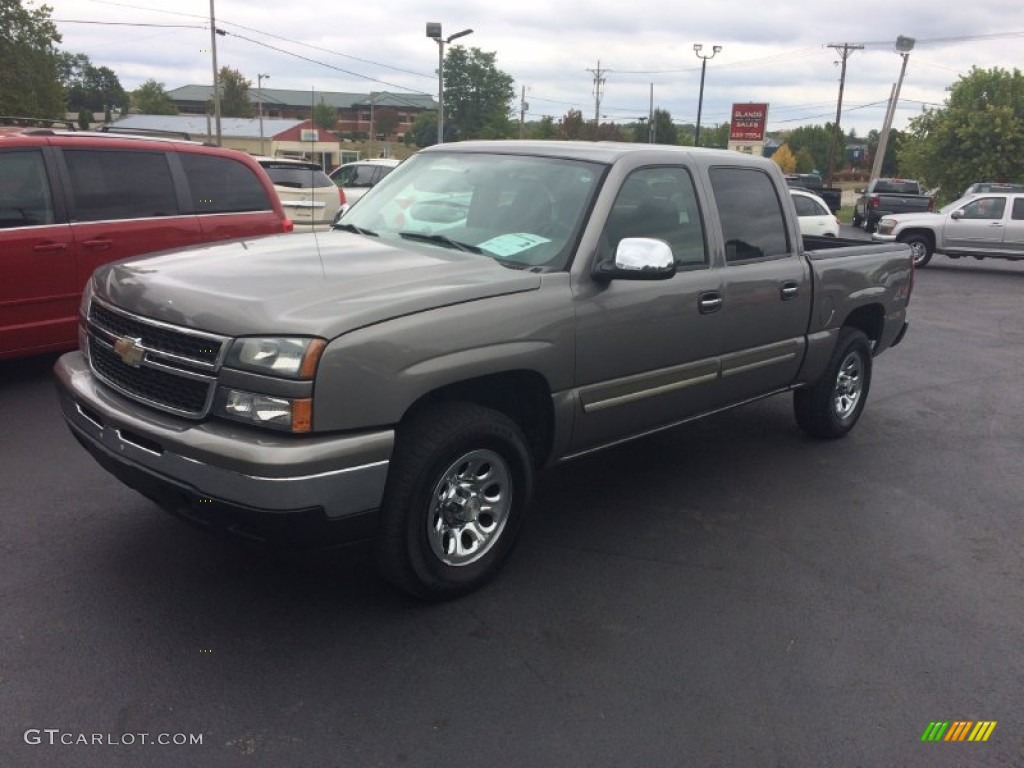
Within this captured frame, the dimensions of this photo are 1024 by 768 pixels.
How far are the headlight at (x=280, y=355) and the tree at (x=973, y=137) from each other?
150 feet

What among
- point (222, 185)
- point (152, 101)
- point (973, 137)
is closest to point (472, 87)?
point (152, 101)

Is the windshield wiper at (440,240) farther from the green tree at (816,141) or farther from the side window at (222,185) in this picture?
the green tree at (816,141)

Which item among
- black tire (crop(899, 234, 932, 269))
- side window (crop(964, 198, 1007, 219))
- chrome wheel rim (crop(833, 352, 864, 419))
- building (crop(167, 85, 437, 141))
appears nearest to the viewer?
chrome wheel rim (crop(833, 352, 864, 419))

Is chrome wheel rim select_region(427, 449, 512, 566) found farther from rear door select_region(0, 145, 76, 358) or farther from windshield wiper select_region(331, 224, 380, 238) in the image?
rear door select_region(0, 145, 76, 358)

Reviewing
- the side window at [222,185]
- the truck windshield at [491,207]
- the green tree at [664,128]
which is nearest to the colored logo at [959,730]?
the truck windshield at [491,207]

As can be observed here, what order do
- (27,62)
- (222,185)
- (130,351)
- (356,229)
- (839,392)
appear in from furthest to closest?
(27,62)
(222,185)
(839,392)
(356,229)
(130,351)

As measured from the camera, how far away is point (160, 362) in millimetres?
3271

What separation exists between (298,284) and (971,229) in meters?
19.3

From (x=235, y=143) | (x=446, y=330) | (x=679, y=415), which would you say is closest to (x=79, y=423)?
(x=446, y=330)

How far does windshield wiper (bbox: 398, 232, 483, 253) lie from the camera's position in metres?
4.06

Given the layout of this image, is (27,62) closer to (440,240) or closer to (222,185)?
(222,185)

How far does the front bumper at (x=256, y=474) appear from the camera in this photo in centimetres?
294

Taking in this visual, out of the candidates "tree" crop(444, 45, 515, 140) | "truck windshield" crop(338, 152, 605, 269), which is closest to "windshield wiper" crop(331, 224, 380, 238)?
"truck windshield" crop(338, 152, 605, 269)

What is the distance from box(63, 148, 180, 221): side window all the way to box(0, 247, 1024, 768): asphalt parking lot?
6.35ft
